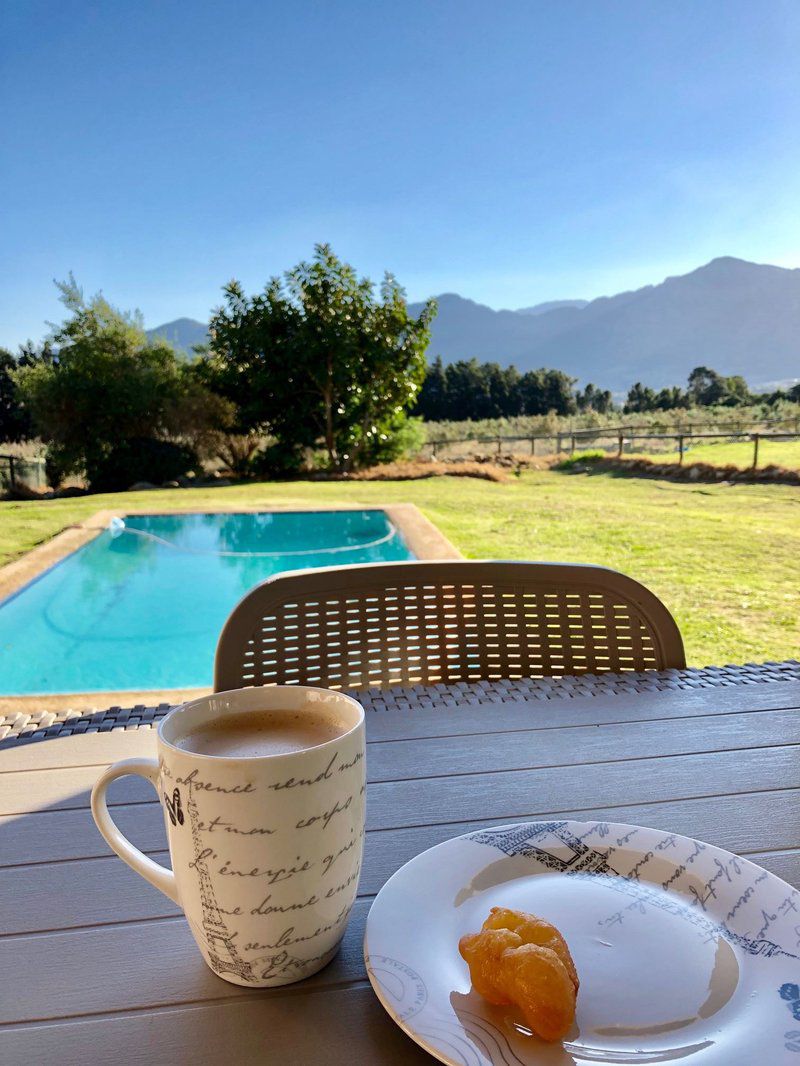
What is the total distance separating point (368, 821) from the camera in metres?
0.49

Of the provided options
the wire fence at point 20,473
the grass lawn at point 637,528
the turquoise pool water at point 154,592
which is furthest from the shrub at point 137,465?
the turquoise pool water at point 154,592

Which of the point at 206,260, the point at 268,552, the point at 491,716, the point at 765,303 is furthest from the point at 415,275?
the point at 491,716

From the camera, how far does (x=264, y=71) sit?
582 inches

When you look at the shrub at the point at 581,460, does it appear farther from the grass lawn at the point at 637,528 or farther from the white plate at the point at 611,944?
the white plate at the point at 611,944

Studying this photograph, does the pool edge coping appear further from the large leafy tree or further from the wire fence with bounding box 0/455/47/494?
the large leafy tree

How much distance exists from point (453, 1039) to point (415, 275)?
1698 inches

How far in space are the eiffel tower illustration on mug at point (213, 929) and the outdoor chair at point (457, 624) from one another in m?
0.48

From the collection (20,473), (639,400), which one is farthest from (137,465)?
(639,400)

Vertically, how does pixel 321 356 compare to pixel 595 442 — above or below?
above

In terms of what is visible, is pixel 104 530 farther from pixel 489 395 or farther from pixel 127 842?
pixel 489 395

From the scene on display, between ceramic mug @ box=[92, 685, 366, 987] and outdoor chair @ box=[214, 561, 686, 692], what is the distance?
0.48m

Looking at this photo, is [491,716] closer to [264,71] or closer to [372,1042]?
[372,1042]

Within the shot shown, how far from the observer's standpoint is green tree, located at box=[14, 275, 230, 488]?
1032cm

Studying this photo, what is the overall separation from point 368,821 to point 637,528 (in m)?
5.75
